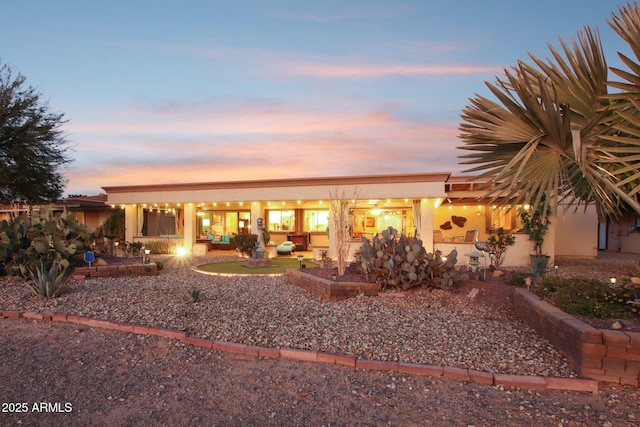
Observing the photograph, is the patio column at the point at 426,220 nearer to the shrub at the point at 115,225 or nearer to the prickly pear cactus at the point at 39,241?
the prickly pear cactus at the point at 39,241

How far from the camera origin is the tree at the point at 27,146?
14414 millimetres

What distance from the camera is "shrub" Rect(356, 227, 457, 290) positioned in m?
6.98

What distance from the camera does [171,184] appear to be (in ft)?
55.9

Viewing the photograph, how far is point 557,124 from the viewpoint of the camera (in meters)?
4.50

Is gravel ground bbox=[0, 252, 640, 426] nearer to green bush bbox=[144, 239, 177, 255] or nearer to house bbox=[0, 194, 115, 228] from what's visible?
green bush bbox=[144, 239, 177, 255]

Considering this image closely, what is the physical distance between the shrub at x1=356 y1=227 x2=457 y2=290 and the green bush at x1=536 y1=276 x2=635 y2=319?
174 cm

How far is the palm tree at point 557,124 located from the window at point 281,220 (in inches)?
647

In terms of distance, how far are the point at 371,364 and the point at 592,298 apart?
9.64ft

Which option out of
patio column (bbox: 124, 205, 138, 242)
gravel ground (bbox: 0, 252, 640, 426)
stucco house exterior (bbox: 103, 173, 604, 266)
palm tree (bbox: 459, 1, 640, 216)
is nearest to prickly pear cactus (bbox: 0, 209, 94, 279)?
gravel ground (bbox: 0, 252, 640, 426)

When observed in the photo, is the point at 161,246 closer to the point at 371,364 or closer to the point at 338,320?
the point at 338,320

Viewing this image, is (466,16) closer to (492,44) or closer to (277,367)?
(492,44)

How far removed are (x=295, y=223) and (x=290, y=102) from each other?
802 cm

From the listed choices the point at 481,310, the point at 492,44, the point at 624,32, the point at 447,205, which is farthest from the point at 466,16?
the point at 447,205

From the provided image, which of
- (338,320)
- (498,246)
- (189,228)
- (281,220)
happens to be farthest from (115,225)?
(338,320)
